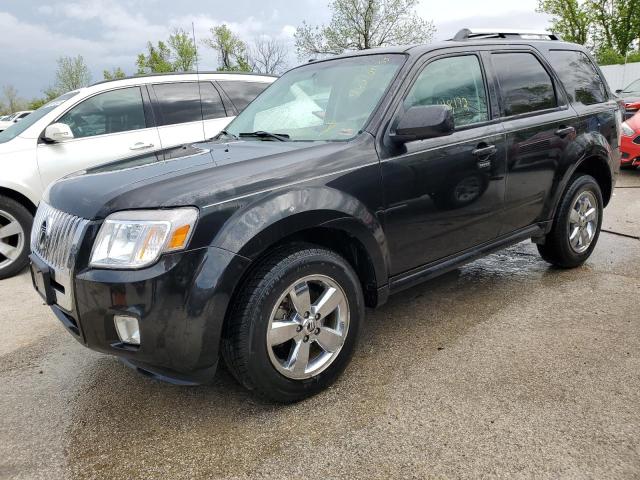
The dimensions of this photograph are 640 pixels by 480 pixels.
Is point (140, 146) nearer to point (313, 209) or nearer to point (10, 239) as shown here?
point (10, 239)

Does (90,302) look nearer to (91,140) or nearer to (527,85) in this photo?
(527,85)

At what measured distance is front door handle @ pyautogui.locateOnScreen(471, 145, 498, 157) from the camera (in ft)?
10.6

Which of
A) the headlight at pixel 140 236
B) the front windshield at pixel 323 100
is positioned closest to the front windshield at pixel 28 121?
the front windshield at pixel 323 100

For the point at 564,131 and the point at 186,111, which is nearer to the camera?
the point at 564,131

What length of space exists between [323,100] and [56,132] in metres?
3.19

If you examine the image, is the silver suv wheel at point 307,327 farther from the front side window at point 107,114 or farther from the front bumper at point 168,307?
the front side window at point 107,114

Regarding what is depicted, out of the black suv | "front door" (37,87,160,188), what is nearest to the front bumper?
the black suv

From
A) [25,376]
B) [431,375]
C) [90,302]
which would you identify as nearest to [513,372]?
[431,375]

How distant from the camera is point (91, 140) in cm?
537

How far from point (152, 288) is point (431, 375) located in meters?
1.57

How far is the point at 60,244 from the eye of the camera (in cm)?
238

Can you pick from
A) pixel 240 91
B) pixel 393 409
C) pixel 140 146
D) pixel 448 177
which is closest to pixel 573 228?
pixel 448 177

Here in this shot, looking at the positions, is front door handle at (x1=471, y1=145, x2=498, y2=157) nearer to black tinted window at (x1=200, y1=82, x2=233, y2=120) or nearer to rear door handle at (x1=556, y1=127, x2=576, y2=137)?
rear door handle at (x1=556, y1=127, x2=576, y2=137)

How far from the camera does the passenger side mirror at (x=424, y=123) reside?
2.69 meters
